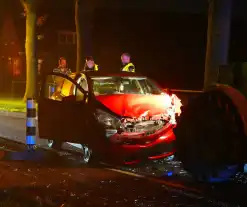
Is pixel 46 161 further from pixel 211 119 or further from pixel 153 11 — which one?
pixel 153 11

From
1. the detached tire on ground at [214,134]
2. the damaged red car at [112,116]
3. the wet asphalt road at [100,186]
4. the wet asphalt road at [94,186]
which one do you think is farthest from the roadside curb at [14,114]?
the detached tire on ground at [214,134]

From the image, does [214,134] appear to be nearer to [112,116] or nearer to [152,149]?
[152,149]

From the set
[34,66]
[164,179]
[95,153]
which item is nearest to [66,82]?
[95,153]

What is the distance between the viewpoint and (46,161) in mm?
9508

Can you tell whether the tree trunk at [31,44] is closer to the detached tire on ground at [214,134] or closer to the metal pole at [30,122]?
the metal pole at [30,122]

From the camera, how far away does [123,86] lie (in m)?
9.84

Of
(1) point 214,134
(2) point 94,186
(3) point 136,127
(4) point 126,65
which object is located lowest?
(2) point 94,186

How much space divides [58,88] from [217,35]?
552 centimetres

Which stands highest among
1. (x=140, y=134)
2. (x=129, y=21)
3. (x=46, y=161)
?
(x=129, y=21)

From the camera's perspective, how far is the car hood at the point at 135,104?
874 centimetres

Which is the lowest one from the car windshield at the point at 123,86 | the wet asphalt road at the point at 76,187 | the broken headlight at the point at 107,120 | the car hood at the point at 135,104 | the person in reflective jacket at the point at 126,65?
the wet asphalt road at the point at 76,187

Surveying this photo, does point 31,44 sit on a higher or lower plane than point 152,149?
higher

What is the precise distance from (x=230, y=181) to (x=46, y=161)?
3607 millimetres

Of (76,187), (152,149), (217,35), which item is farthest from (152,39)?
(76,187)
